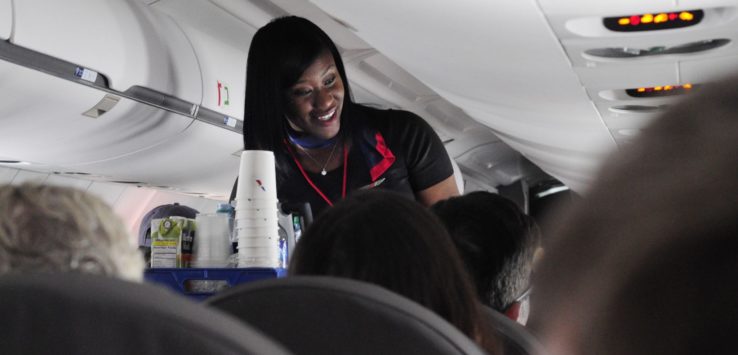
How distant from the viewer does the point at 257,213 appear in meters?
3.03

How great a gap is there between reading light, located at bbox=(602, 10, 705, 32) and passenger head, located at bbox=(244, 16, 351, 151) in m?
4.26

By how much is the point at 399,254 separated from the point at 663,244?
1099 millimetres

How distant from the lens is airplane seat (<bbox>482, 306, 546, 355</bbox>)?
1.61 metres

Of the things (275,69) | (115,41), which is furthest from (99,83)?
(275,69)

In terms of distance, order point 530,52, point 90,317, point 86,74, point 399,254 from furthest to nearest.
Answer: point 530,52 < point 86,74 < point 399,254 < point 90,317

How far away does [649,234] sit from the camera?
1.35 feet

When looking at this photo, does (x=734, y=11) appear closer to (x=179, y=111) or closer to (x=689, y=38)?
(x=689, y=38)

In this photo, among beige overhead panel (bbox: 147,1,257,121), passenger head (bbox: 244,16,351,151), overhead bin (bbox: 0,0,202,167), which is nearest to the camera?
passenger head (bbox: 244,16,351,151)

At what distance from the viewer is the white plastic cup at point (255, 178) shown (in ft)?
9.96

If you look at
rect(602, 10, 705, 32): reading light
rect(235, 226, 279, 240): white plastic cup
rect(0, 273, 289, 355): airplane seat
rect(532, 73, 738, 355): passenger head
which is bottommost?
rect(235, 226, 279, 240): white plastic cup

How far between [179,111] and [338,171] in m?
3.99

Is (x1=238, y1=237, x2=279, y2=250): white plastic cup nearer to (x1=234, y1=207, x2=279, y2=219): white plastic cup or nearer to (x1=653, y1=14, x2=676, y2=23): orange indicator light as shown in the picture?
(x1=234, y1=207, x2=279, y2=219): white plastic cup

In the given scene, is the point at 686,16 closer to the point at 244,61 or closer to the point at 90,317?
the point at 244,61

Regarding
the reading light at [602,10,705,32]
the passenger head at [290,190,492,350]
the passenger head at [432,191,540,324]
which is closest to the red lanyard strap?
the passenger head at [432,191,540,324]
